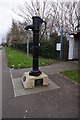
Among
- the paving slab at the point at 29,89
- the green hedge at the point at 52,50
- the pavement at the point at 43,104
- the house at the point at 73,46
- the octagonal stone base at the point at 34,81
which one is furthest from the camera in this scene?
the green hedge at the point at 52,50

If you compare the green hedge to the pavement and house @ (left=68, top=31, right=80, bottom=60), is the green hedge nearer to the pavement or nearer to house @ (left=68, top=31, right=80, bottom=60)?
house @ (left=68, top=31, right=80, bottom=60)

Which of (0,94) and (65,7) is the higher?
(65,7)

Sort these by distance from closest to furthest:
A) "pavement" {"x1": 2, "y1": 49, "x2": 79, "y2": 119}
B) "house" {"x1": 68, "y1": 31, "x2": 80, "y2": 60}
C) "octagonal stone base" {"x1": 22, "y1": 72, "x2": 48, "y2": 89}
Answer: "pavement" {"x1": 2, "y1": 49, "x2": 79, "y2": 119} → "octagonal stone base" {"x1": 22, "y1": 72, "x2": 48, "y2": 89} → "house" {"x1": 68, "y1": 31, "x2": 80, "y2": 60}

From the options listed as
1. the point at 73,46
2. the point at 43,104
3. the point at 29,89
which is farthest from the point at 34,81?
the point at 73,46

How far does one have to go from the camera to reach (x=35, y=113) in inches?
210

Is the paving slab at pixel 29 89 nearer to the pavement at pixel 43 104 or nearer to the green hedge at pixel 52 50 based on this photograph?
the pavement at pixel 43 104

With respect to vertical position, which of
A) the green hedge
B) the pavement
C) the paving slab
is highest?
the green hedge

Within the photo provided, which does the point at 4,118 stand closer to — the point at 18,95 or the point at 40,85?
the point at 18,95

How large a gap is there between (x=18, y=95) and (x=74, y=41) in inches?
507

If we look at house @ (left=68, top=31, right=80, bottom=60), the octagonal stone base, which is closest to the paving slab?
the octagonal stone base

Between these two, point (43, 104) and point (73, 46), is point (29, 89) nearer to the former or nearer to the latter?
point (43, 104)

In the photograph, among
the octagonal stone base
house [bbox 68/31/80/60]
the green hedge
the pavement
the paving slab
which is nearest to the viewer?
the pavement

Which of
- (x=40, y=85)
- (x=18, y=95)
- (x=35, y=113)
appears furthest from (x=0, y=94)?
(x=35, y=113)

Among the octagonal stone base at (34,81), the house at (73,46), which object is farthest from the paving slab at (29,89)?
the house at (73,46)
